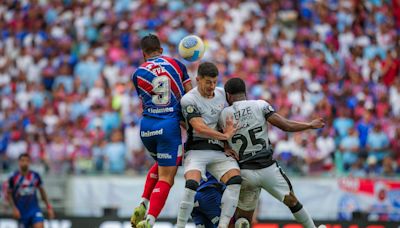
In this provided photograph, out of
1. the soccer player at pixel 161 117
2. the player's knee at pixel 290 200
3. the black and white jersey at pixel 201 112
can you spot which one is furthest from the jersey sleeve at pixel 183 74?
the player's knee at pixel 290 200

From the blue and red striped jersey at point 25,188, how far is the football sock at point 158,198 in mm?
6896

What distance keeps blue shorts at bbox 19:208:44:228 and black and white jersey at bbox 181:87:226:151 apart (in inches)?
267

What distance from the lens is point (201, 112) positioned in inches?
583

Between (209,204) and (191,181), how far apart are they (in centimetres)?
137

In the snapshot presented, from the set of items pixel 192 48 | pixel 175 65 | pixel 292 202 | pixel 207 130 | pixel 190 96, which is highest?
pixel 192 48

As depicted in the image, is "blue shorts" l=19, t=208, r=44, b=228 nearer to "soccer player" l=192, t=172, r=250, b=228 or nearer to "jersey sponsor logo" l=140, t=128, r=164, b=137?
"soccer player" l=192, t=172, r=250, b=228

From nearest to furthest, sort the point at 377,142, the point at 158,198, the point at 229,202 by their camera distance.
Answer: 1. the point at 229,202
2. the point at 158,198
3. the point at 377,142

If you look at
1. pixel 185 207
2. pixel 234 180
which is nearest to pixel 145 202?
pixel 185 207

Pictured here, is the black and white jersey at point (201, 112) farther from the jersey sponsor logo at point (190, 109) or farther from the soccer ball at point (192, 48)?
the soccer ball at point (192, 48)

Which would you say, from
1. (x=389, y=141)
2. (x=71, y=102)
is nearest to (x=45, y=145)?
(x=71, y=102)

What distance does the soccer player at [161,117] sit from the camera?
14.9 m

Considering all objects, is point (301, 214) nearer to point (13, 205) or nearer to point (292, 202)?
point (292, 202)

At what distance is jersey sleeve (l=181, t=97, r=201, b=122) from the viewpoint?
1467 cm

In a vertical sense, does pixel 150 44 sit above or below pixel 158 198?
above
